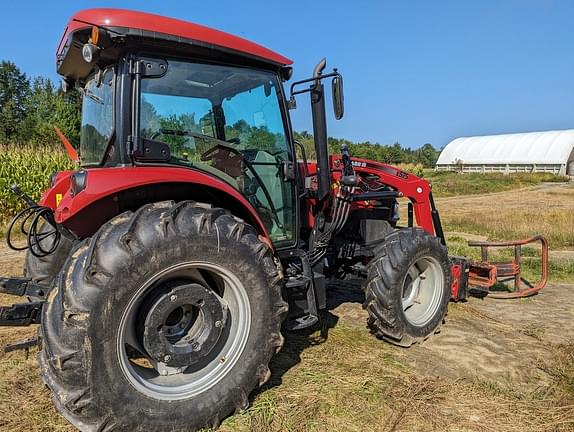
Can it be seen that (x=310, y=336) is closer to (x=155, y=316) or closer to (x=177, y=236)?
(x=155, y=316)

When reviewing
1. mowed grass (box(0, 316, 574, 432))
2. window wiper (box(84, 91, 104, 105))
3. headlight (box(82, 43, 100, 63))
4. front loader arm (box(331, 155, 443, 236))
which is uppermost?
headlight (box(82, 43, 100, 63))

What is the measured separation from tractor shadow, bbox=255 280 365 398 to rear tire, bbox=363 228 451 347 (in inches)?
20.1

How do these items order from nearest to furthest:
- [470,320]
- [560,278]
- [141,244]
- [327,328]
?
[141,244] < [327,328] < [470,320] < [560,278]

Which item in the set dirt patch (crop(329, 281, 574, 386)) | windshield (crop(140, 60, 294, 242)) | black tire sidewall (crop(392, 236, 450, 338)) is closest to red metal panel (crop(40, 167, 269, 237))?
windshield (crop(140, 60, 294, 242))

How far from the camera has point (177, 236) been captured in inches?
105

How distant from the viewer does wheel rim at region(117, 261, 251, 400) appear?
2668 mm

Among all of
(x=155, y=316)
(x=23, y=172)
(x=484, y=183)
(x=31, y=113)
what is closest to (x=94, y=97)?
(x=155, y=316)

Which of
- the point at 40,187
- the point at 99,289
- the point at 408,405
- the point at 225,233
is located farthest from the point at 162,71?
the point at 40,187

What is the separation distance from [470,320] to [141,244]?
12.0ft

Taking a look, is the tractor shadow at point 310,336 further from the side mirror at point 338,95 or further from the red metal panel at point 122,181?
the side mirror at point 338,95

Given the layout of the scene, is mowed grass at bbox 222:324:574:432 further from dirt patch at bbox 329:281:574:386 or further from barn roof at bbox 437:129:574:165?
barn roof at bbox 437:129:574:165

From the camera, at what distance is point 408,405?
3078mm

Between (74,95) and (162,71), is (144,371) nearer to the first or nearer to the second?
(162,71)

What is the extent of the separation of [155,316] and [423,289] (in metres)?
2.85
